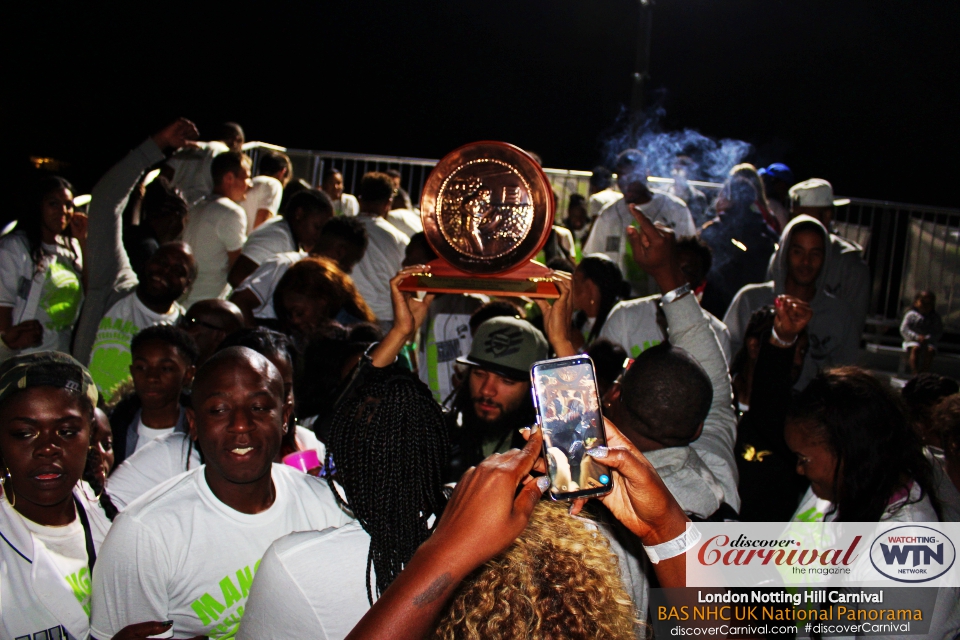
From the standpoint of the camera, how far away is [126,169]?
208 inches

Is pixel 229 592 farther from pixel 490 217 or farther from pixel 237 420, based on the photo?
pixel 490 217

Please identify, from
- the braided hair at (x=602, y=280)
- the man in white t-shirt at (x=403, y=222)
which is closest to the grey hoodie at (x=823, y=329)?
the braided hair at (x=602, y=280)

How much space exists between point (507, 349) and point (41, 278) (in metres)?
3.15

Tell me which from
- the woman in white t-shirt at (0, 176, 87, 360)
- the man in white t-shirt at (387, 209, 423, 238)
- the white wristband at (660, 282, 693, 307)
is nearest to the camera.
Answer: the white wristband at (660, 282, 693, 307)

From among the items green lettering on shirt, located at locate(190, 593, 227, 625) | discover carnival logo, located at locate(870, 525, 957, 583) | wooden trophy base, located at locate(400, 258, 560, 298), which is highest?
wooden trophy base, located at locate(400, 258, 560, 298)

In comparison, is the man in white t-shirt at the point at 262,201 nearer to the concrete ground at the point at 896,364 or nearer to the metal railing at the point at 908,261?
the concrete ground at the point at 896,364

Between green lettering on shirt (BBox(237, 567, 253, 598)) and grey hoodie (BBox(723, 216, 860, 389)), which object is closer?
green lettering on shirt (BBox(237, 567, 253, 598))

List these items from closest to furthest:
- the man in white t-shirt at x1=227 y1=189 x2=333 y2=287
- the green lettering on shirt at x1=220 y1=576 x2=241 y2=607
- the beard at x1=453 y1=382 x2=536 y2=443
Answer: the green lettering on shirt at x1=220 y1=576 x2=241 y2=607 < the beard at x1=453 y1=382 x2=536 y2=443 < the man in white t-shirt at x1=227 y1=189 x2=333 y2=287

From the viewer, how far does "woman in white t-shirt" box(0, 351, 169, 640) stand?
2348mm

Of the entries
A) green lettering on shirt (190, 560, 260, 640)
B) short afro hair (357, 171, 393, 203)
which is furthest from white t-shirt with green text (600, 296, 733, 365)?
green lettering on shirt (190, 560, 260, 640)

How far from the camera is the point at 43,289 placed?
4727mm

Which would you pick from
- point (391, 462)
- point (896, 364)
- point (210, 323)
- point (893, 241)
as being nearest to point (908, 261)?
point (893, 241)

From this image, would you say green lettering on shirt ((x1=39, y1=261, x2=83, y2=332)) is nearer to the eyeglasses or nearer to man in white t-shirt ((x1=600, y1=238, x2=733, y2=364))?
the eyeglasses

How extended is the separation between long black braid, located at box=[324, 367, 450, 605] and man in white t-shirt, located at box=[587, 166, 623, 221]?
6828 millimetres
